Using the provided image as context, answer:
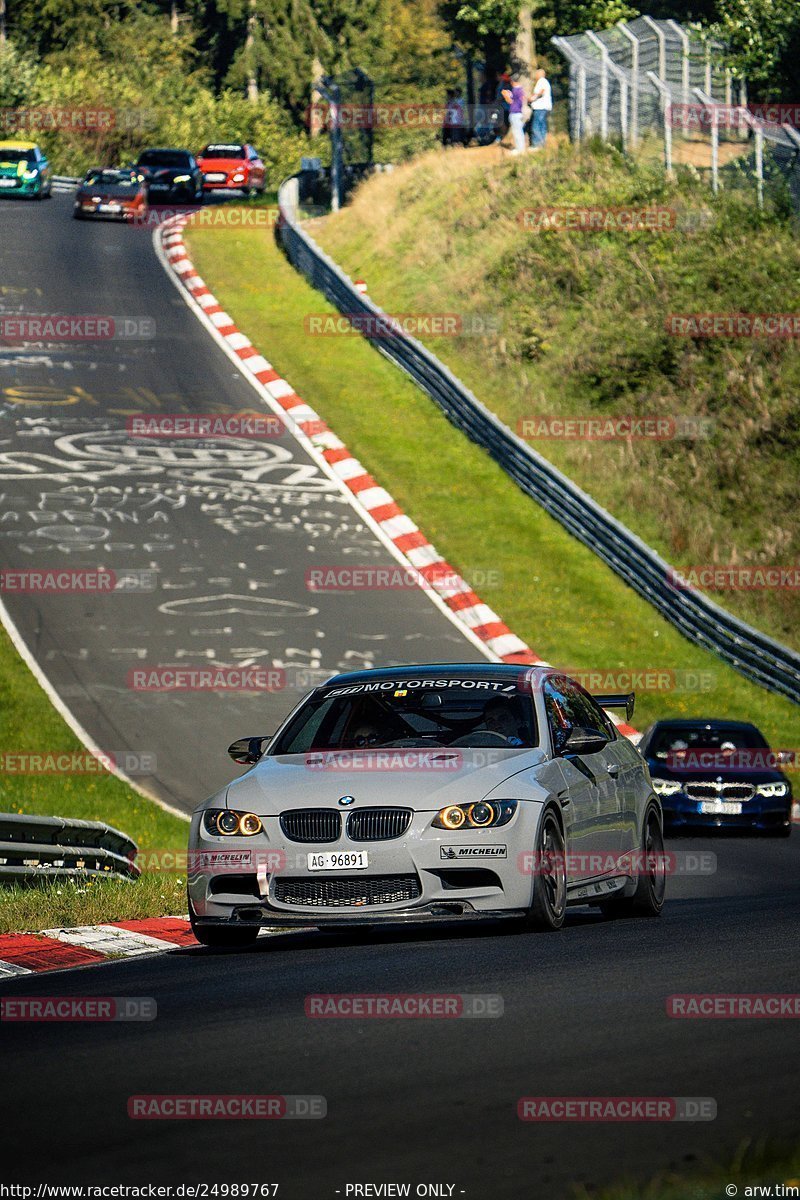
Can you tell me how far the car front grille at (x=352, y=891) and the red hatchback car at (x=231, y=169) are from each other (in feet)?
164

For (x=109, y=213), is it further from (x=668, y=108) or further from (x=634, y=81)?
(x=668, y=108)

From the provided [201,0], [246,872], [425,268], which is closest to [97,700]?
[246,872]

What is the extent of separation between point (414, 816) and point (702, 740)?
1078cm

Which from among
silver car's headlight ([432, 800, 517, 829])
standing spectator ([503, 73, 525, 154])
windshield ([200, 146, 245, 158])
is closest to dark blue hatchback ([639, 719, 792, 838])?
silver car's headlight ([432, 800, 517, 829])

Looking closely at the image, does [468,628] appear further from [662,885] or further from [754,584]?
[662,885]

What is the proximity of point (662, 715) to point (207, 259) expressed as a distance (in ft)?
77.4

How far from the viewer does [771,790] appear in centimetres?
1895

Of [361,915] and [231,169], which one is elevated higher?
[361,915]

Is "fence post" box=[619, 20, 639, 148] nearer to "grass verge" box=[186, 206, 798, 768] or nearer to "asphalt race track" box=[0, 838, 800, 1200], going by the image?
"grass verge" box=[186, 206, 798, 768]

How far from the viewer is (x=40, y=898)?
11.4 meters

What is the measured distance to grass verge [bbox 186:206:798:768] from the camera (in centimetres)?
2327

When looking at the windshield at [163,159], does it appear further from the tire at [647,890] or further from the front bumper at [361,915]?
the front bumper at [361,915]

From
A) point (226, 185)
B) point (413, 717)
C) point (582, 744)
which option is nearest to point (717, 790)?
point (413, 717)

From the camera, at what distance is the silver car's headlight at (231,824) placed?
9719mm
